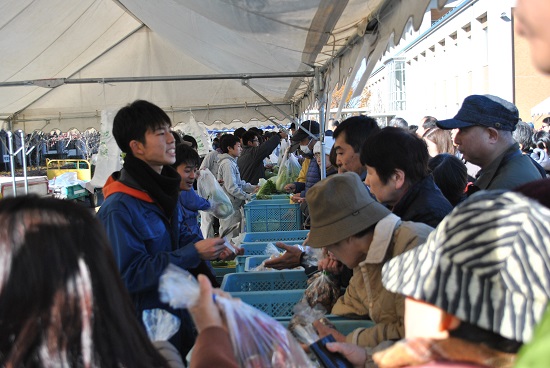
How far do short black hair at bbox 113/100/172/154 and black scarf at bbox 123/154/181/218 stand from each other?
0.10 meters

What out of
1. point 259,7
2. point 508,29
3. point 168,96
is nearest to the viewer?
point 259,7

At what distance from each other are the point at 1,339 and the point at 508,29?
21.8 meters

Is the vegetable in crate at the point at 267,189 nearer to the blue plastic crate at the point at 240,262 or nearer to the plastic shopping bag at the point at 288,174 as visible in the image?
the plastic shopping bag at the point at 288,174

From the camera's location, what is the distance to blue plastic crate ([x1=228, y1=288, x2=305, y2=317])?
2.67 metres

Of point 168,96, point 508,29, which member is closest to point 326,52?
point 168,96

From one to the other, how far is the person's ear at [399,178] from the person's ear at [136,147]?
1255 mm

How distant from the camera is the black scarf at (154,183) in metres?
2.47

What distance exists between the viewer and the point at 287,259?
308 centimetres

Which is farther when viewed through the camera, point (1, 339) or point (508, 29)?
point (508, 29)

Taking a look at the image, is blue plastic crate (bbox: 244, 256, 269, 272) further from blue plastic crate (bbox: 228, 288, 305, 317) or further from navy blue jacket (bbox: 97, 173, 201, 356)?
navy blue jacket (bbox: 97, 173, 201, 356)

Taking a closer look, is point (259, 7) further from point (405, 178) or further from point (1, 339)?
point (1, 339)

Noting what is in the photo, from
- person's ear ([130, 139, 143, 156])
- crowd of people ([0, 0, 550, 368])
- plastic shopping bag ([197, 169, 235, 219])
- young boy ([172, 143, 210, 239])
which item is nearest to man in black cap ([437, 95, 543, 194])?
crowd of people ([0, 0, 550, 368])

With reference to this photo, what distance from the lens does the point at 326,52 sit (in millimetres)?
4879

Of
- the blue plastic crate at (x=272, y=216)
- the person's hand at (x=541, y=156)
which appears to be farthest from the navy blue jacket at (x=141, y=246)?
the person's hand at (x=541, y=156)
